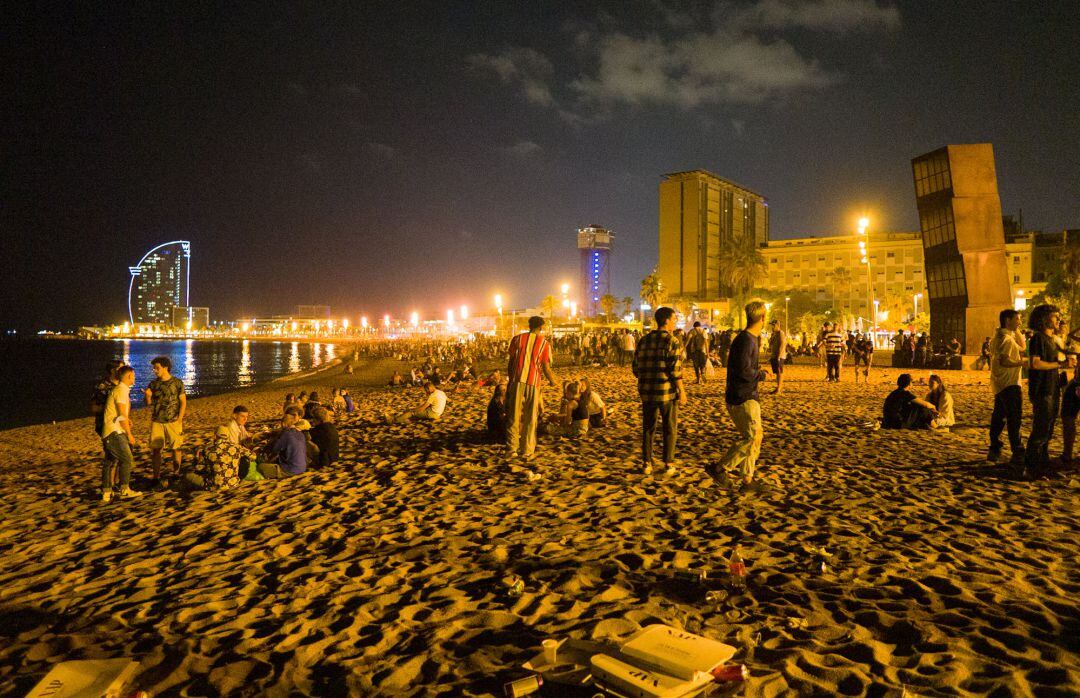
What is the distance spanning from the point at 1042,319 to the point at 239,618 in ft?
26.9

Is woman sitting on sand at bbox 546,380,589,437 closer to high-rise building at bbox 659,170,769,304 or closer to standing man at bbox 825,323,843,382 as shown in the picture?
standing man at bbox 825,323,843,382

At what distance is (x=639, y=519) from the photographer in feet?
17.9

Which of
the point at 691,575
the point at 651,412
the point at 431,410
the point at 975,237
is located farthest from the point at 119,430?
the point at 975,237

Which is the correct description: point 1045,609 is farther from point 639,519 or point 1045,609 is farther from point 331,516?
point 331,516

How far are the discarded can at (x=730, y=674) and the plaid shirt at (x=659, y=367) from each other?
154 inches

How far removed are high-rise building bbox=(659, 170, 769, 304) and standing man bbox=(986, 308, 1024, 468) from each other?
106 m

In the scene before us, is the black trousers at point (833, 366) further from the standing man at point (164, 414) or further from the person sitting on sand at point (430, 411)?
the standing man at point (164, 414)

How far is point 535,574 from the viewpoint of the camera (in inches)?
168

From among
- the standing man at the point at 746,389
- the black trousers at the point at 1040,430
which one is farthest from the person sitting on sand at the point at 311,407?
the black trousers at the point at 1040,430

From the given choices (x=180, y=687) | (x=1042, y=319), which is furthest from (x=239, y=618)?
(x=1042, y=319)

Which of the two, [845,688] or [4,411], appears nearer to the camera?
[845,688]

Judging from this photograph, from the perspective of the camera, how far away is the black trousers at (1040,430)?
6.36 metres

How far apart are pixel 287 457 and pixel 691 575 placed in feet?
18.6

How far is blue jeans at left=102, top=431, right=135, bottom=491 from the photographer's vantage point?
678 centimetres
